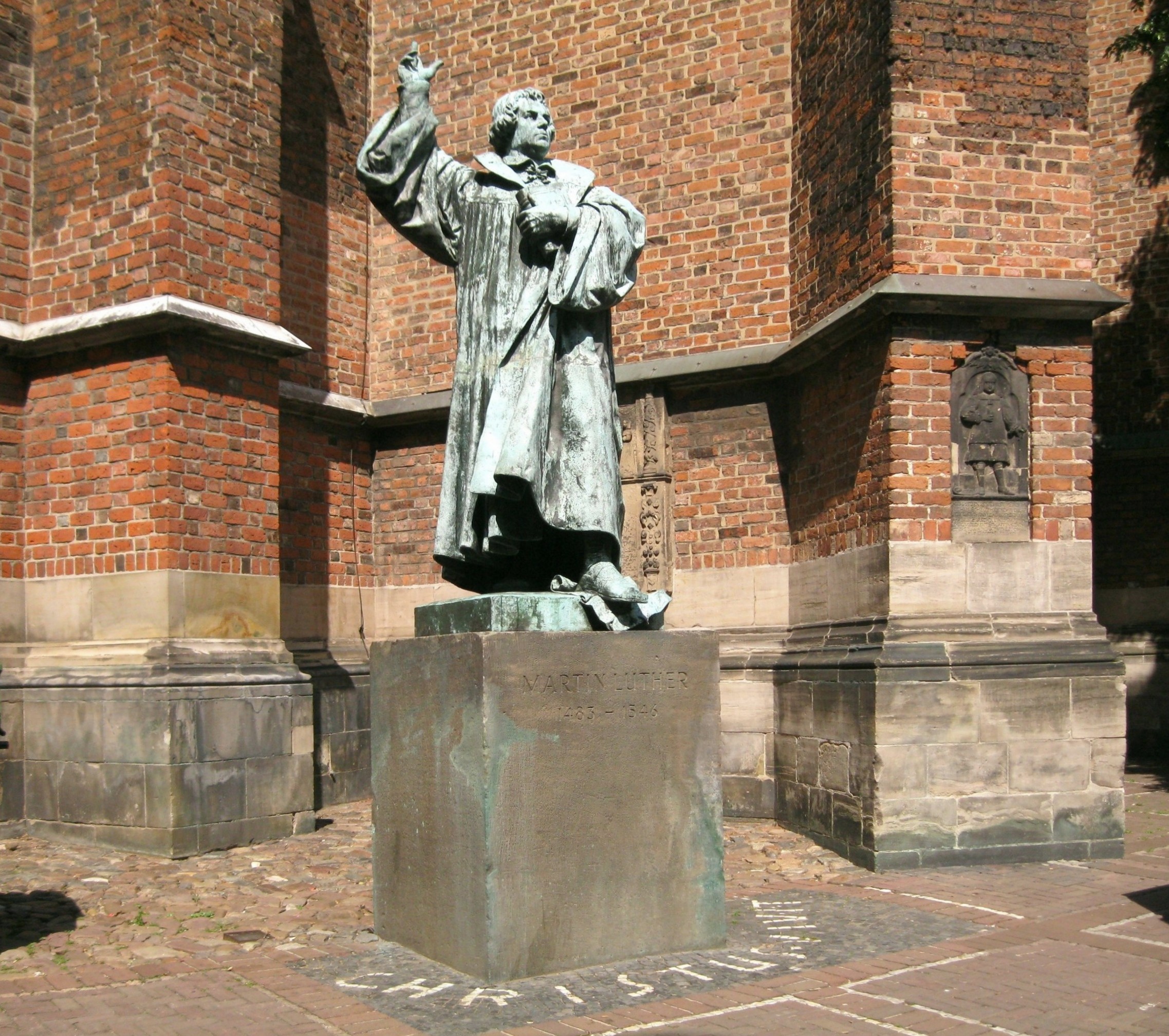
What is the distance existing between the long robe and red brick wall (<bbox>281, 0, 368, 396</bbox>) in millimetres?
5985

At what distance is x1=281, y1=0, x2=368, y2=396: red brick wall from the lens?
449 inches

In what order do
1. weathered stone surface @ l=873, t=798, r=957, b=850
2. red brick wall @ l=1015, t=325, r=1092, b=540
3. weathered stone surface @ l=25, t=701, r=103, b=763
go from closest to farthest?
weathered stone surface @ l=873, t=798, r=957, b=850, red brick wall @ l=1015, t=325, r=1092, b=540, weathered stone surface @ l=25, t=701, r=103, b=763

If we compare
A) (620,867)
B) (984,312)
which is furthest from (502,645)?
(984,312)

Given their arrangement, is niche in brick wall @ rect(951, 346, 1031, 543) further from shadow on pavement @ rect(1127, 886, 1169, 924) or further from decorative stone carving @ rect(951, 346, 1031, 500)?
shadow on pavement @ rect(1127, 886, 1169, 924)

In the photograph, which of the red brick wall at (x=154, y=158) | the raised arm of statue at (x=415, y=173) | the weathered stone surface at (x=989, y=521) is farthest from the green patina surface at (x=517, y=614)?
the red brick wall at (x=154, y=158)

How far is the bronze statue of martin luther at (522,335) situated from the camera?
5258 millimetres

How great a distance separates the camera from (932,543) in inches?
321

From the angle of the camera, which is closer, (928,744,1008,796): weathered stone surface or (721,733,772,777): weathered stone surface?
(928,744,1008,796): weathered stone surface

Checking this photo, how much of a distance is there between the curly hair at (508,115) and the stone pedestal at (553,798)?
218 cm

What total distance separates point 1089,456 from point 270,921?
5.66 metres

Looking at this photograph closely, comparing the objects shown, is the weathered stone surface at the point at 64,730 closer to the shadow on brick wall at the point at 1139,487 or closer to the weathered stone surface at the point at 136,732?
the weathered stone surface at the point at 136,732

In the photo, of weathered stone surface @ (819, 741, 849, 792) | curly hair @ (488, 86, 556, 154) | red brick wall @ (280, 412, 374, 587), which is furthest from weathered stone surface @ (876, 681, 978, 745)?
red brick wall @ (280, 412, 374, 587)

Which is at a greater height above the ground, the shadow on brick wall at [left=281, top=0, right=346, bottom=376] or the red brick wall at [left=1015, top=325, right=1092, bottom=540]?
the shadow on brick wall at [left=281, top=0, right=346, bottom=376]

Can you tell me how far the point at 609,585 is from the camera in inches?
206
